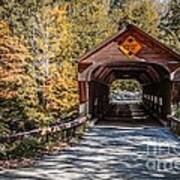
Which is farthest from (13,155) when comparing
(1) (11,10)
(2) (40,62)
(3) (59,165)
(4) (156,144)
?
(1) (11,10)

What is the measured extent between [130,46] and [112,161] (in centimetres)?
1172

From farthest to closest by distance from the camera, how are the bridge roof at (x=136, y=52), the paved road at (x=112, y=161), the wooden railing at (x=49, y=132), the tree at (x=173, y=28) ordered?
the tree at (x=173, y=28)
the bridge roof at (x=136, y=52)
the wooden railing at (x=49, y=132)
the paved road at (x=112, y=161)

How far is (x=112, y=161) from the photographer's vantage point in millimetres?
11703

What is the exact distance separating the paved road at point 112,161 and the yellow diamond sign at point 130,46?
19.3 ft

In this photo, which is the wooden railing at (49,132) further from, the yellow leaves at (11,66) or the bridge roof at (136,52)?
the bridge roof at (136,52)

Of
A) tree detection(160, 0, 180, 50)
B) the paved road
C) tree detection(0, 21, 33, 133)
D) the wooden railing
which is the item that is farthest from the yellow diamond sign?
tree detection(160, 0, 180, 50)

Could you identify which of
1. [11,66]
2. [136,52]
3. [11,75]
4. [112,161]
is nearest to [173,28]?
[136,52]

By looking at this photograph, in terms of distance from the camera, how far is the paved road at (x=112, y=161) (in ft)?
31.6

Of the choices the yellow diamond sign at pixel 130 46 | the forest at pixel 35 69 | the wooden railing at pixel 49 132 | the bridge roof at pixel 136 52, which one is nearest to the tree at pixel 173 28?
the forest at pixel 35 69

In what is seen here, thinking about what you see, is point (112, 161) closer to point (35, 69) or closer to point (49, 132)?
point (49, 132)

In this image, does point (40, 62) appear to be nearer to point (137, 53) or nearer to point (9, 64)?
point (9, 64)

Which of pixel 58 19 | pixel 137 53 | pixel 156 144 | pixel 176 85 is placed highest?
pixel 58 19

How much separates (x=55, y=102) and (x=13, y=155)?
30.1 ft

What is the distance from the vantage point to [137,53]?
74.1ft
